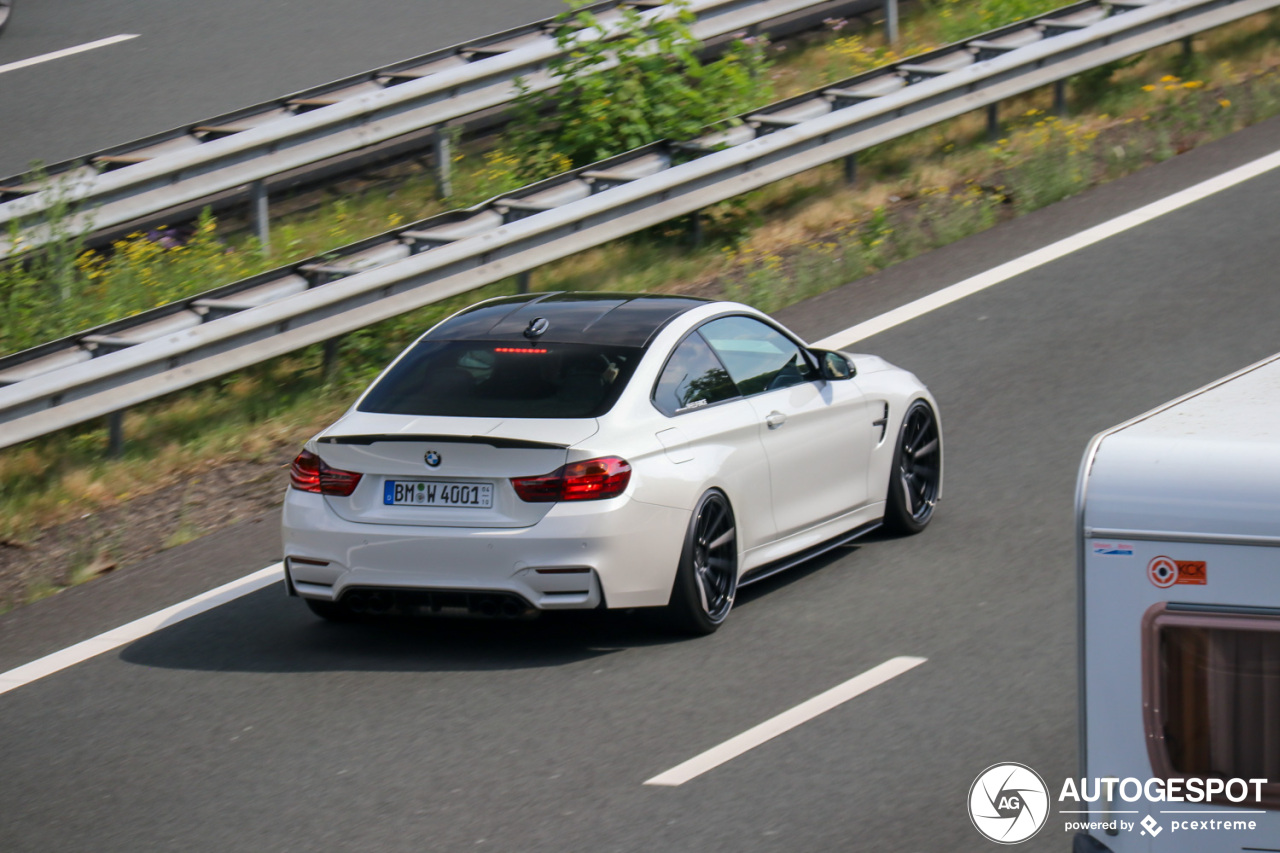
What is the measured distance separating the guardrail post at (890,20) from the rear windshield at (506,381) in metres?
10.6

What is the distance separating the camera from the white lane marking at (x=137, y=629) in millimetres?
7918

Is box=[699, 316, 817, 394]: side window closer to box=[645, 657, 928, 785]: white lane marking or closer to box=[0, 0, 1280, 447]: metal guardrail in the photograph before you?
box=[645, 657, 928, 785]: white lane marking

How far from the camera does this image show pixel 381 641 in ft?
26.5

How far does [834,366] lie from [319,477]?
269 cm

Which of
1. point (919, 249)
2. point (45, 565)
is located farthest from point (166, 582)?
point (919, 249)

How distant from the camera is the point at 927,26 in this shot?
60.3 ft

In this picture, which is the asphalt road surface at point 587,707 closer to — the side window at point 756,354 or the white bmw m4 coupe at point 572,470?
the white bmw m4 coupe at point 572,470

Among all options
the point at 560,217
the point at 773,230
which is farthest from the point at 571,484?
the point at 773,230

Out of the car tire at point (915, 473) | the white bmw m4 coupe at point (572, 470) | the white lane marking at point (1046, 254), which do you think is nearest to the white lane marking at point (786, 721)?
the white bmw m4 coupe at point (572, 470)

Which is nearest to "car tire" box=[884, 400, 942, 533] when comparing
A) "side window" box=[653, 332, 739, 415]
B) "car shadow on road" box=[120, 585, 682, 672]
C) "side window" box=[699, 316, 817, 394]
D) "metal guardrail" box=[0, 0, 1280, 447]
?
"side window" box=[699, 316, 817, 394]

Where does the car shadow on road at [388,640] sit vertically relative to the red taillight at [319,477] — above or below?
below

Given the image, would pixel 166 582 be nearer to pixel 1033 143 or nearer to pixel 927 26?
pixel 1033 143

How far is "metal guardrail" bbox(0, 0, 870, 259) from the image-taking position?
11.7 m

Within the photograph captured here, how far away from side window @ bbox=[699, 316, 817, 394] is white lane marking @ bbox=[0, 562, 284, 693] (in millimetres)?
2486
